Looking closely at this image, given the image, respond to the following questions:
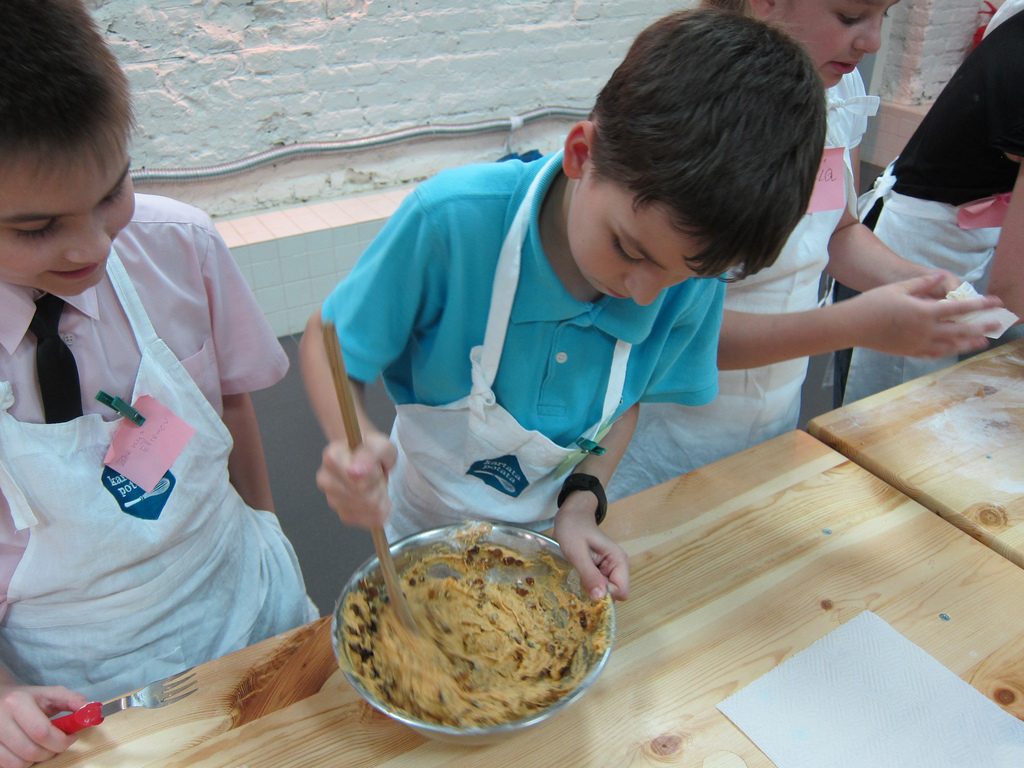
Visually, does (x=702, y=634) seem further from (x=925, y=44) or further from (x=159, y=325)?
(x=925, y=44)

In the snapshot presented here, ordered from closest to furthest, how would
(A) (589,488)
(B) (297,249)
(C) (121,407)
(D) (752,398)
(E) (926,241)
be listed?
(C) (121,407) → (A) (589,488) → (D) (752,398) → (E) (926,241) → (B) (297,249)

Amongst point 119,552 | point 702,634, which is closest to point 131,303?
point 119,552

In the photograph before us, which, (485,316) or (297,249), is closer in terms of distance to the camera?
(485,316)

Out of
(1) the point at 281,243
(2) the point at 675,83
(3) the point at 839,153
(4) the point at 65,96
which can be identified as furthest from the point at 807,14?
(1) the point at 281,243

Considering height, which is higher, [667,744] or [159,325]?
[159,325]

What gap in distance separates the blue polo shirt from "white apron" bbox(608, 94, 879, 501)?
320 millimetres

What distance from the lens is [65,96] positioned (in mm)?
710

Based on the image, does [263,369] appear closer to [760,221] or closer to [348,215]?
[760,221]

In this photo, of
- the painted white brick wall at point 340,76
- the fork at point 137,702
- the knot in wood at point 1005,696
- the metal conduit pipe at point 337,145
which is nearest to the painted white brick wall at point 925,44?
the painted white brick wall at point 340,76

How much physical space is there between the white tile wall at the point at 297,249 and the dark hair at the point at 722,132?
246 centimetres

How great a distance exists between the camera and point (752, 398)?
4.77 feet

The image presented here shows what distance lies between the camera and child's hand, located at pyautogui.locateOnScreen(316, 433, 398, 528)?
0.70 meters

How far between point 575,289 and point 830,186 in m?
0.66

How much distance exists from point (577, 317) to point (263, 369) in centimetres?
A: 54
